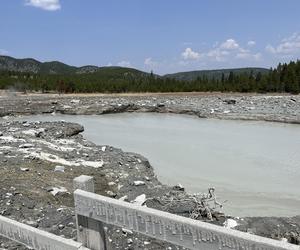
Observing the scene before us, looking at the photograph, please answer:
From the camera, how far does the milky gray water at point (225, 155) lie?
10124mm

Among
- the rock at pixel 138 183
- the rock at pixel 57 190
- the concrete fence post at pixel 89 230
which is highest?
the concrete fence post at pixel 89 230

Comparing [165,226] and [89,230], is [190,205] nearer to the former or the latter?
[89,230]

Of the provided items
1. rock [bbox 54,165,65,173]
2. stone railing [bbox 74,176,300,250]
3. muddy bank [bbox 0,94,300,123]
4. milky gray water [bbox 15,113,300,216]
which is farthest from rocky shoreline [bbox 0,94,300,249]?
muddy bank [bbox 0,94,300,123]

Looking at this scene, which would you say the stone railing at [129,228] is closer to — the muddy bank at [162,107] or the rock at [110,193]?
the rock at [110,193]

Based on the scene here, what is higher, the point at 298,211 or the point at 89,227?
the point at 89,227

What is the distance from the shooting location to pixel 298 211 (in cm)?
907

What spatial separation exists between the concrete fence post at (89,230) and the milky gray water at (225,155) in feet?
19.1

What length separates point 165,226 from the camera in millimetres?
2996

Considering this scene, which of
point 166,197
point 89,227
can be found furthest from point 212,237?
point 166,197

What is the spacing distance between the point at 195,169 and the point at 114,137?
782 centimetres

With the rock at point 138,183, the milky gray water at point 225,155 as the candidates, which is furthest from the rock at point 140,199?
the milky gray water at point 225,155

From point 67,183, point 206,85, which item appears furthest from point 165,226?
point 206,85

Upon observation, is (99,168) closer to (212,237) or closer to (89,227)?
(89,227)

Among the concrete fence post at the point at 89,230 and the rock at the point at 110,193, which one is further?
the rock at the point at 110,193
